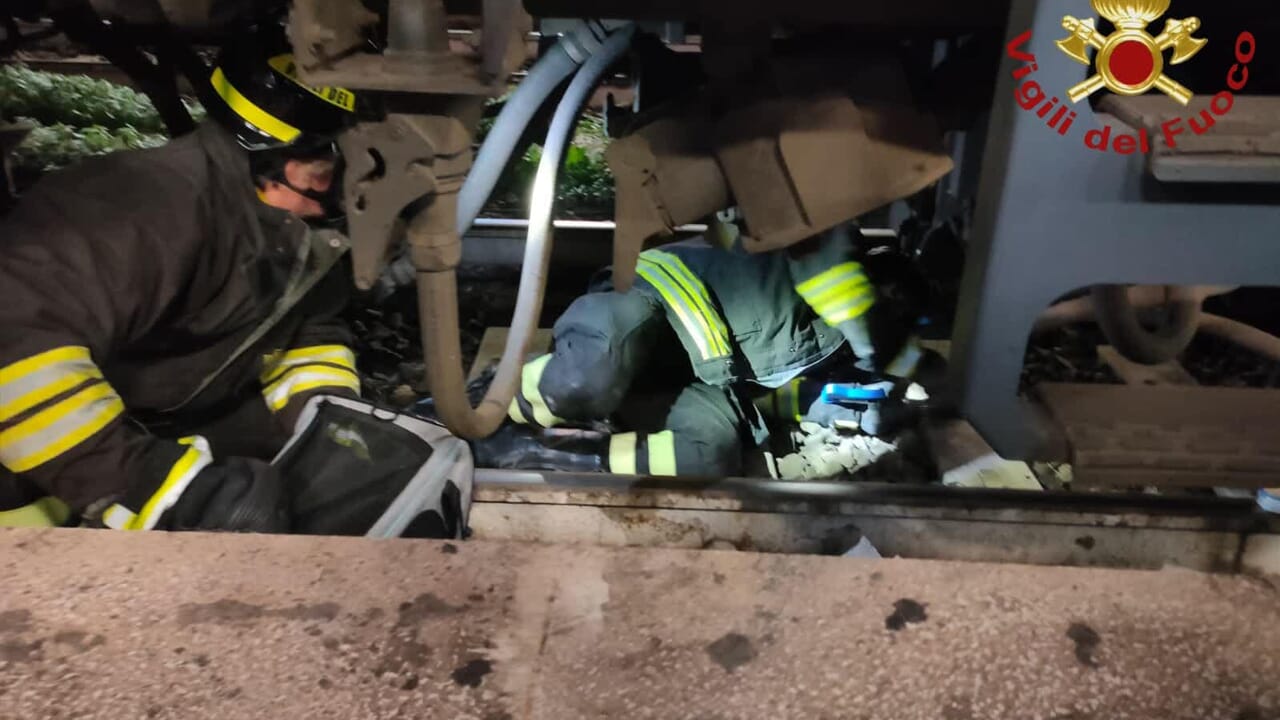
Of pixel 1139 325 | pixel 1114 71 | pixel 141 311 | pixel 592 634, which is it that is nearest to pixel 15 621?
pixel 592 634

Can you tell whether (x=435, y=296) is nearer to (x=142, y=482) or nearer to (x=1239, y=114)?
(x=142, y=482)

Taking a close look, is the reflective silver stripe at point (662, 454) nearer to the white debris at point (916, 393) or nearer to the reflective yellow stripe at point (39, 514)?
the white debris at point (916, 393)

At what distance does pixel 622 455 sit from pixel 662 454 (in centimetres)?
11

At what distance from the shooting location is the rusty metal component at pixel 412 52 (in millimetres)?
1199

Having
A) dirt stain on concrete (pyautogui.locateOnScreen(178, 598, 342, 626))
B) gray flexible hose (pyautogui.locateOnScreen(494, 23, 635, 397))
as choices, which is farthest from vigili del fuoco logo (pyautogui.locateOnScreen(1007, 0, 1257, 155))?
dirt stain on concrete (pyautogui.locateOnScreen(178, 598, 342, 626))

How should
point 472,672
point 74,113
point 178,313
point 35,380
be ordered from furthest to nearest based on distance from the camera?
point 74,113 < point 178,313 < point 35,380 < point 472,672

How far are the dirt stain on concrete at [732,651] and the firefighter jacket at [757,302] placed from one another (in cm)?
157

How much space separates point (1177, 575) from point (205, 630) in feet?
4.18

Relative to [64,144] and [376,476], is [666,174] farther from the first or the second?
[64,144]

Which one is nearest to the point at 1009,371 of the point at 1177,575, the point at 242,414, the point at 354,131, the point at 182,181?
the point at 1177,575

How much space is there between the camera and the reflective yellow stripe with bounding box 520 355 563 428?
2.65 m

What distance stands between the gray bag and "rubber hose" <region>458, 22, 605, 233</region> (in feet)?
1.72

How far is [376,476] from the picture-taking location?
2.00 meters

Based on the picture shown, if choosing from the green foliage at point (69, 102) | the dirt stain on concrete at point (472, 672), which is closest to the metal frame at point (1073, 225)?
the dirt stain on concrete at point (472, 672)
